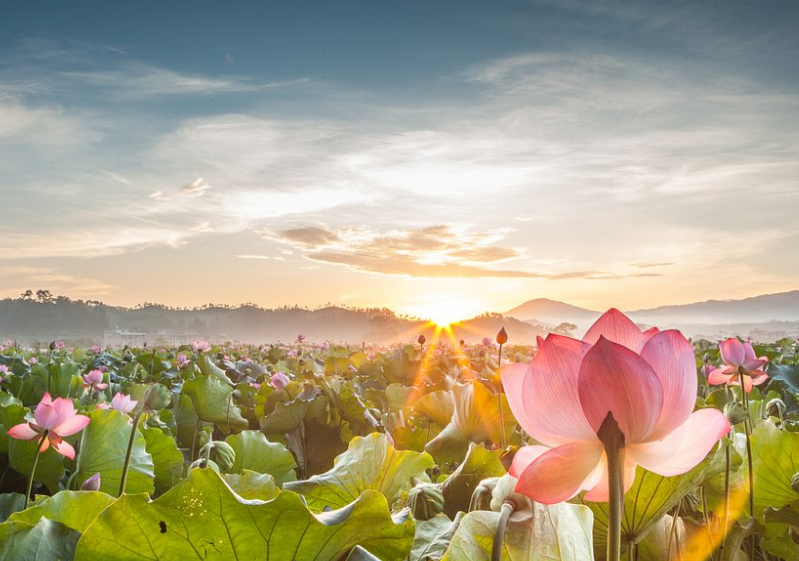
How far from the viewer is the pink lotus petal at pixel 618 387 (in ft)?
2.58

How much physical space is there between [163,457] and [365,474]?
1142 millimetres

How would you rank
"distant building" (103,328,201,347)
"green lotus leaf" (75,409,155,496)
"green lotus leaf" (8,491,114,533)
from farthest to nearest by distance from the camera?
1. "distant building" (103,328,201,347)
2. "green lotus leaf" (75,409,155,496)
3. "green lotus leaf" (8,491,114,533)

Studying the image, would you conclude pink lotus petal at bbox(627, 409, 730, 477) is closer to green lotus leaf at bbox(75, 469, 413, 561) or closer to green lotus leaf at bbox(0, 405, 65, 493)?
green lotus leaf at bbox(75, 469, 413, 561)

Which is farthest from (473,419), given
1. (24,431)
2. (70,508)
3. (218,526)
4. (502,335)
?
(218,526)

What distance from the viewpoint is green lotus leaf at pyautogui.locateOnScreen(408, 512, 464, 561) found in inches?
42.2

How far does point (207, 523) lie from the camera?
913 mm

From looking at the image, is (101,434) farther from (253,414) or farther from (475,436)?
(253,414)

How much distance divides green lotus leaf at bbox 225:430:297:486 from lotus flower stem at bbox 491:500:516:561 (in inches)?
68.3

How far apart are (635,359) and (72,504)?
→ 103 cm

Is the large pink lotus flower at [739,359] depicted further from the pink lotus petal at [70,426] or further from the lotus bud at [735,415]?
the pink lotus petal at [70,426]

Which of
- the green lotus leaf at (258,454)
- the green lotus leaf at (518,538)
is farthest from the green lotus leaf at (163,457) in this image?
the green lotus leaf at (518,538)

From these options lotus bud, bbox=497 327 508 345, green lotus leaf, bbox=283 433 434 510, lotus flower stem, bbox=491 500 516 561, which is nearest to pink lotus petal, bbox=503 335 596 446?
lotus flower stem, bbox=491 500 516 561

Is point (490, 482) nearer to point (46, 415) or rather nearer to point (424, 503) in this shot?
point (424, 503)

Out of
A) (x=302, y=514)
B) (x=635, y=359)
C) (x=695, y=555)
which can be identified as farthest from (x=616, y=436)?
(x=695, y=555)
